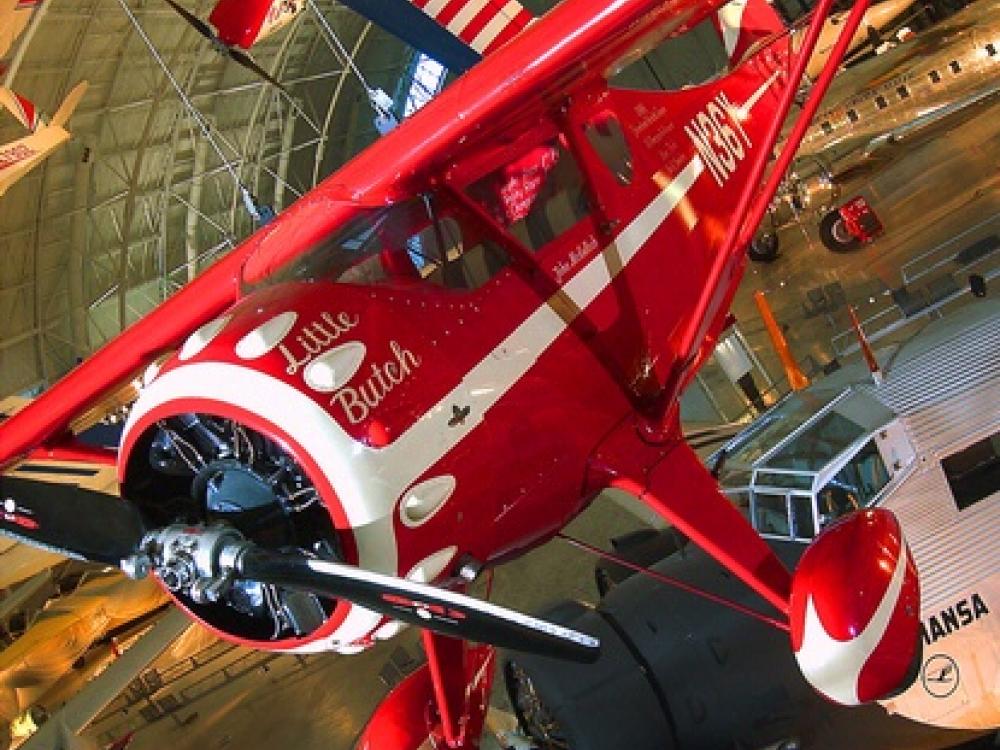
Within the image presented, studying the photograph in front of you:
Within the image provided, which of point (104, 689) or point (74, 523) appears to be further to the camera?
point (104, 689)

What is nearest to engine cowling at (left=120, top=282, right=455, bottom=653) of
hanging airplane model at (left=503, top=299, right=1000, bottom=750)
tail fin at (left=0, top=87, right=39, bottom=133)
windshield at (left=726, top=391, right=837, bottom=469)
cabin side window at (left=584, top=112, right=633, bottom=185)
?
hanging airplane model at (left=503, top=299, right=1000, bottom=750)

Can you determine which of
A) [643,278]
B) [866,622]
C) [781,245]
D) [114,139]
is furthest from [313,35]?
[866,622]

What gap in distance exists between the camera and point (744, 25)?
7273 millimetres

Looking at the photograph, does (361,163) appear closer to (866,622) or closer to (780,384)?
(866,622)

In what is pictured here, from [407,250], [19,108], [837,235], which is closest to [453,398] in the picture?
[407,250]

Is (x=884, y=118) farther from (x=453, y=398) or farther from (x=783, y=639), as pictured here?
(x=453, y=398)

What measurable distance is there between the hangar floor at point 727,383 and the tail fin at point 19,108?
5493 millimetres

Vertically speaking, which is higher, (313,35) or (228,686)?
(313,35)

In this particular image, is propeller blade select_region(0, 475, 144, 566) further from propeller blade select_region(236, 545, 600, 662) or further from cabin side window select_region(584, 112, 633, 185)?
cabin side window select_region(584, 112, 633, 185)

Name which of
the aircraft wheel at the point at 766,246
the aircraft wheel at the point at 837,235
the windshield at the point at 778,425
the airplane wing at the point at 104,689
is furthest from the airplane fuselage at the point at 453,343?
the aircraft wheel at the point at 766,246

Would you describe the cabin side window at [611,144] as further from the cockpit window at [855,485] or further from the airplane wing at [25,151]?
the airplane wing at [25,151]

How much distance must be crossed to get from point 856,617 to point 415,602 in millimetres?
1725

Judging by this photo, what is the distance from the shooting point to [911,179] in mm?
13070

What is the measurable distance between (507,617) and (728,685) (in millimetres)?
1869
